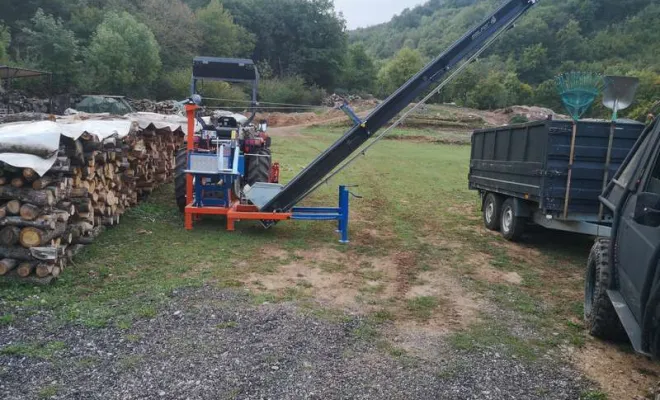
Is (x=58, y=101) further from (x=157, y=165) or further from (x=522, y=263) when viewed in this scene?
(x=522, y=263)

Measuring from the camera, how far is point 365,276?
637 cm

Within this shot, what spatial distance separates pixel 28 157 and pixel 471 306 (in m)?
5.03

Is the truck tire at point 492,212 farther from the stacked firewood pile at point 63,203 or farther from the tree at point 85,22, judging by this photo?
the tree at point 85,22

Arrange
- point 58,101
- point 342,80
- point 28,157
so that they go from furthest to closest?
point 342,80
point 58,101
point 28,157

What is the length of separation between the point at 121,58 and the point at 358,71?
3807 cm

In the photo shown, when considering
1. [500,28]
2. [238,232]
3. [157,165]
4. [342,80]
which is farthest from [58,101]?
[342,80]

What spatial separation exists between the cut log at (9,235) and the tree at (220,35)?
48.9 meters

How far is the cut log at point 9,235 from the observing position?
5.25 meters

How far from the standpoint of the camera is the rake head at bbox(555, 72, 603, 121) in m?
7.72

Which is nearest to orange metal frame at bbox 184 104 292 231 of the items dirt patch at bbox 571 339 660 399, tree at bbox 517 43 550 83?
dirt patch at bbox 571 339 660 399

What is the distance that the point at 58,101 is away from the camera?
26.8m

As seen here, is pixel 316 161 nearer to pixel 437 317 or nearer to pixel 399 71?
pixel 437 317

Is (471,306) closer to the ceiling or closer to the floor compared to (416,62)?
closer to the floor

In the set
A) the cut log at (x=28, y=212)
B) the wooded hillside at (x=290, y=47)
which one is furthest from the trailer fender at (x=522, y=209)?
the wooded hillside at (x=290, y=47)
